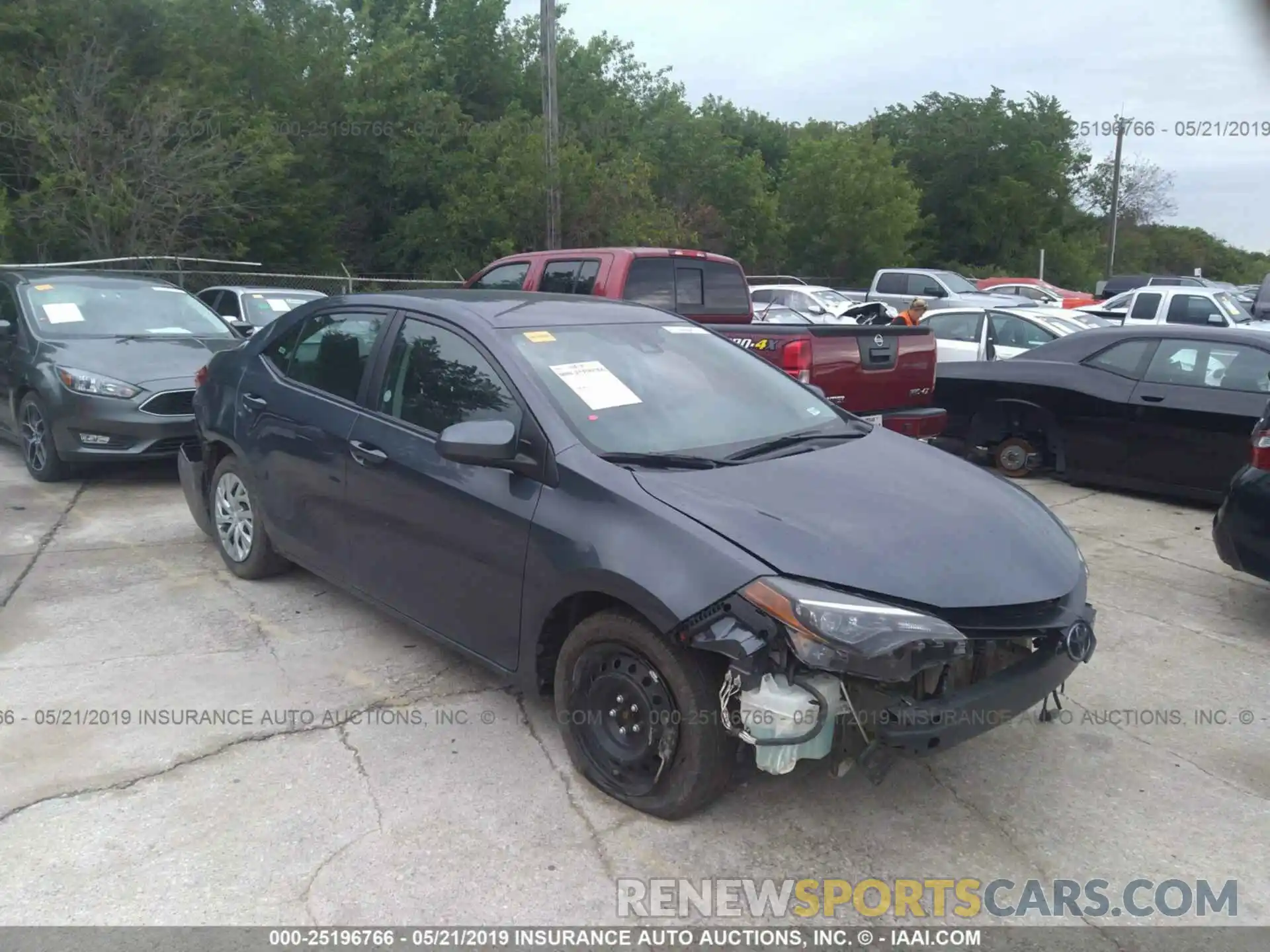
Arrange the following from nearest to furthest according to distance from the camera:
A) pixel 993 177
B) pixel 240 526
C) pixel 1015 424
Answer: pixel 240 526, pixel 1015 424, pixel 993 177

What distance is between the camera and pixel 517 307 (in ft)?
14.8

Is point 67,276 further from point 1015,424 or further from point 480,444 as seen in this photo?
point 1015,424

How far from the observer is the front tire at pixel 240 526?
539 centimetres

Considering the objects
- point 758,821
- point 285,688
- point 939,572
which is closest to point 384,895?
point 758,821

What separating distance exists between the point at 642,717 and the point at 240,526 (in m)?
3.16

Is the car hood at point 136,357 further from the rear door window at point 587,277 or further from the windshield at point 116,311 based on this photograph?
the rear door window at point 587,277

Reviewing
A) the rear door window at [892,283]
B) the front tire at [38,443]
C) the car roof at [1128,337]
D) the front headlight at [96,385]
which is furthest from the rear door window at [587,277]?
the rear door window at [892,283]

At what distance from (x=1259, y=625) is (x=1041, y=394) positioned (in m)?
3.49

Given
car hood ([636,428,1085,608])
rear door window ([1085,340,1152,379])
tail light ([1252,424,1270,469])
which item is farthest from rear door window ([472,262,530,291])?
car hood ([636,428,1085,608])

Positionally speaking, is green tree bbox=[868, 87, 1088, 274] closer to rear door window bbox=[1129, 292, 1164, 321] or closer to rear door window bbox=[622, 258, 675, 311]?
rear door window bbox=[1129, 292, 1164, 321]

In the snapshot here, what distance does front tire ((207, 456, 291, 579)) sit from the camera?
539cm

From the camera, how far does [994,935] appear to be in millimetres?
2922

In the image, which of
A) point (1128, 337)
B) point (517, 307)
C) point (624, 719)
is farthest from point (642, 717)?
point (1128, 337)

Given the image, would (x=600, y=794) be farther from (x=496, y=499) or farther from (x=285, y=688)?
(x=285, y=688)
